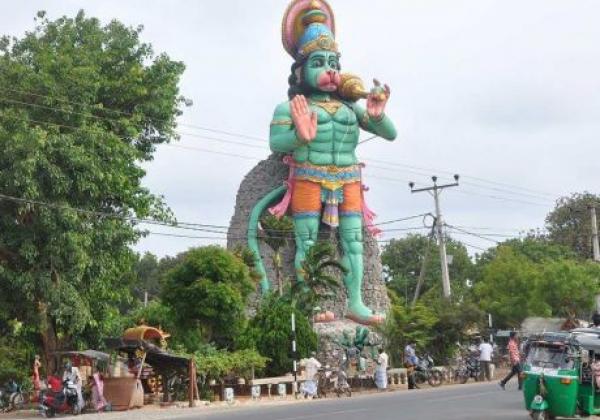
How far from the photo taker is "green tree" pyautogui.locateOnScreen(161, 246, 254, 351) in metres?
29.3

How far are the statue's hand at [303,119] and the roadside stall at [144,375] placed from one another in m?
13.6

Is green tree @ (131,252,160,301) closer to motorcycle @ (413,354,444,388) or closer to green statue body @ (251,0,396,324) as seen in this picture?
green statue body @ (251,0,396,324)

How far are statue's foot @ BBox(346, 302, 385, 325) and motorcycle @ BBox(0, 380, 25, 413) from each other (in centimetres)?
1636

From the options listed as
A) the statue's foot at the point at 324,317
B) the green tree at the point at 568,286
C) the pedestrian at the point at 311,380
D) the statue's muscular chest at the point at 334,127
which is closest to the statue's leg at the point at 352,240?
the statue's muscular chest at the point at 334,127

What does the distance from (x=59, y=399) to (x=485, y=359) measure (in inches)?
665

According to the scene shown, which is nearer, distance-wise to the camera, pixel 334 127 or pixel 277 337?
pixel 277 337

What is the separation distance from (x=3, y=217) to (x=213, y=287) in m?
7.51

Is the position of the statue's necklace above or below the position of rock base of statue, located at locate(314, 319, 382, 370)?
above

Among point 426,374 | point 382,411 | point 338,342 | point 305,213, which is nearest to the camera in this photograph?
point 382,411

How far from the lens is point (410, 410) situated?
19594 mm

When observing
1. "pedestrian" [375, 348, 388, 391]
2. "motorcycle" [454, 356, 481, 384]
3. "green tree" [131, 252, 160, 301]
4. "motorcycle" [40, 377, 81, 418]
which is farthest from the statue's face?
"green tree" [131, 252, 160, 301]

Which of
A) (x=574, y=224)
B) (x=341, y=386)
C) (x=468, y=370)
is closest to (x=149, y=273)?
(x=574, y=224)

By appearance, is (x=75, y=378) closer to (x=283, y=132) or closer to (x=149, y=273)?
(x=283, y=132)

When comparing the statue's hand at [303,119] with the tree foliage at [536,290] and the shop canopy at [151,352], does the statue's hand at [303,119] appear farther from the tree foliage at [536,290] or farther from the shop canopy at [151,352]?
the tree foliage at [536,290]
